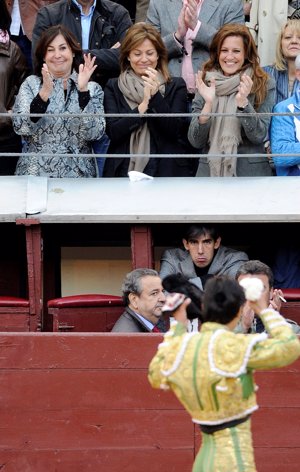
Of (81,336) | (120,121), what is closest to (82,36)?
(120,121)

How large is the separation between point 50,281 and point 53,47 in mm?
1621

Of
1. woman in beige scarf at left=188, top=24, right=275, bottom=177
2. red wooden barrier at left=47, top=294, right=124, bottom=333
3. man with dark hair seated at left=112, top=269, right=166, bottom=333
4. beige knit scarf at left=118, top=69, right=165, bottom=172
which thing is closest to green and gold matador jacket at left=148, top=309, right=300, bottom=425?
man with dark hair seated at left=112, top=269, right=166, bottom=333

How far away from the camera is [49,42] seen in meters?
9.32

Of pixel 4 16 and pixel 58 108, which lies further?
pixel 4 16

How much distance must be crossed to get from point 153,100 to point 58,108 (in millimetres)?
616

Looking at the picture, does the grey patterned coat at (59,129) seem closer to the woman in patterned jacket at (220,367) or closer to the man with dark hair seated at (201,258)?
the man with dark hair seated at (201,258)

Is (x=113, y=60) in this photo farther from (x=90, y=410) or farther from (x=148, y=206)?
(x=90, y=410)

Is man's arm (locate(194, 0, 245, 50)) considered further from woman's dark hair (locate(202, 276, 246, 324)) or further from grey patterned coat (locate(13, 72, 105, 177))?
woman's dark hair (locate(202, 276, 246, 324))

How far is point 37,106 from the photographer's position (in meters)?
9.16

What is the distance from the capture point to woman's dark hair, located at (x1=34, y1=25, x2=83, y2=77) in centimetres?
Answer: 932

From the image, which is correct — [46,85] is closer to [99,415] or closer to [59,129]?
[59,129]

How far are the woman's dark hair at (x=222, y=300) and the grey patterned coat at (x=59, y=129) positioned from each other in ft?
9.59

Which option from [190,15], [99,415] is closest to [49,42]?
[190,15]

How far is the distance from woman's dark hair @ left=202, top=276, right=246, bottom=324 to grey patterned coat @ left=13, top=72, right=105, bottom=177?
292 centimetres
